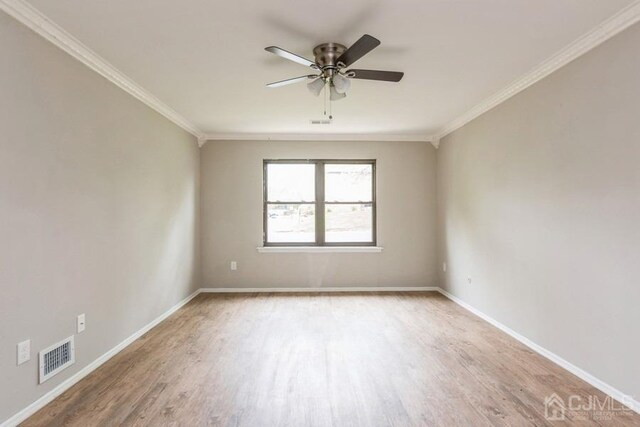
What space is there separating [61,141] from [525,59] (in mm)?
3527

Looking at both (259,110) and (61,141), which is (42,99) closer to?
(61,141)

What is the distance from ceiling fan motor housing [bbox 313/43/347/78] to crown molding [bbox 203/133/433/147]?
269 centimetres

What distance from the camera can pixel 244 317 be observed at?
13.1ft

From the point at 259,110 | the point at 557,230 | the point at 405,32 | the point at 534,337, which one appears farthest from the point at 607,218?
the point at 259,110

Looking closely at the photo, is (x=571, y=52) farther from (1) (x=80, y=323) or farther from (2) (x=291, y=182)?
(1) (x=80, y=323)

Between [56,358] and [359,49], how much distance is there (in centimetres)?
288

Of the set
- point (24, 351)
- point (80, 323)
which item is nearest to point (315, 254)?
point (80, 323)

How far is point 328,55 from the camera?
2480 millimetres

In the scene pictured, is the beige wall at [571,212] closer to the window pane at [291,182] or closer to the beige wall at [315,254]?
the beige wall at [315,254]

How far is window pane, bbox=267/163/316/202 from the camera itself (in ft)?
17.7

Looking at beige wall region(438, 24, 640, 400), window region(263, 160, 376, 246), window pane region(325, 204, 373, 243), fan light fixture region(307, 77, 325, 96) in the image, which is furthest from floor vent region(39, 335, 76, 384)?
beige wall region(438, 24, 640, 400)

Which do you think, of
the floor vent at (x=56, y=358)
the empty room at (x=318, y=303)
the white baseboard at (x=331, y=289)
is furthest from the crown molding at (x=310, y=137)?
the floor vent at (x=56, y=358)

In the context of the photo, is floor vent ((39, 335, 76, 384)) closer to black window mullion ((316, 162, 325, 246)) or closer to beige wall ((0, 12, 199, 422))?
beige wall ((0, 12, 199, 422))

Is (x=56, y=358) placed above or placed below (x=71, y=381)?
above
